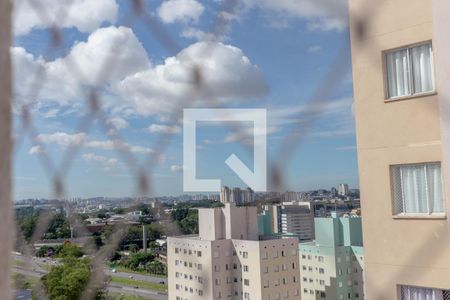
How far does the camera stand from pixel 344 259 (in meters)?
1.26

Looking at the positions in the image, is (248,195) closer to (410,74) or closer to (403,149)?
(403,149)

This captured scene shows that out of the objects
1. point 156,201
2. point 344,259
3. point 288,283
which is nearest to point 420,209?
point 344,259

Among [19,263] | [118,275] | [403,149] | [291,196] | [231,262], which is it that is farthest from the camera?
[231,262]

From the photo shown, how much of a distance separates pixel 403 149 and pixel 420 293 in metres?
0.37

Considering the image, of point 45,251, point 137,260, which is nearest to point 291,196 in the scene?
point 137,260

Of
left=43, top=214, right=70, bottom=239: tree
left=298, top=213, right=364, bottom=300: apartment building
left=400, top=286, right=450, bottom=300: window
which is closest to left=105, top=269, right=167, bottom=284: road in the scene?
left=43, top=214, right=70, bottom=239: tree

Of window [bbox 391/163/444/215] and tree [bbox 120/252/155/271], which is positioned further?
window [bbox 391/163/444/215]

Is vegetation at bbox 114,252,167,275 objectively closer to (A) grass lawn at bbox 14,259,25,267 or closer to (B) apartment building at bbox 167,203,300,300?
(B) apartment building at bbox 167,203,300,300

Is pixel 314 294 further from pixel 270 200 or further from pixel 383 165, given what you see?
pixel 270 200

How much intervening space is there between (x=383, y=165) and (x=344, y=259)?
0.33 meters

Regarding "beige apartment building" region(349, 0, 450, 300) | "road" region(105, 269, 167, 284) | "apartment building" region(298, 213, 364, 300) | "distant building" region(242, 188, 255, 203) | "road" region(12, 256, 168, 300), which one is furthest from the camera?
"apartment building" region(298, 213, 364, 300)

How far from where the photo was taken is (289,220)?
3.36 ft

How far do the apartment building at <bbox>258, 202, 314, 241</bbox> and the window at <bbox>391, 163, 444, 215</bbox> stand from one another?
0.25 metres

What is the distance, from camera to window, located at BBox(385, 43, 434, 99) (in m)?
1.08
